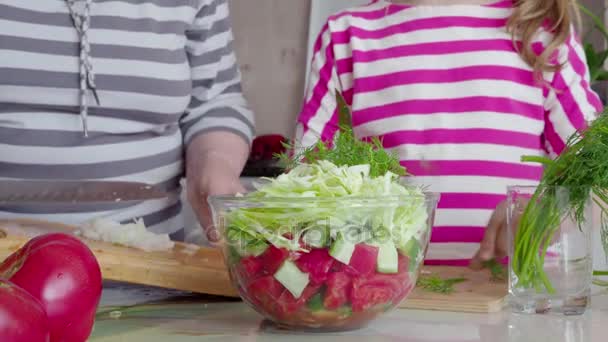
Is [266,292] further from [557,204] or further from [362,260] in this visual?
[557,204]

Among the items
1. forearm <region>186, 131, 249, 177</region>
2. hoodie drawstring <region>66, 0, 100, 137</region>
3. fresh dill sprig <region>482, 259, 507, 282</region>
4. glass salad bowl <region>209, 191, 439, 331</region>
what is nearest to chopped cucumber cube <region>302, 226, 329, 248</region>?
glass salad bowl <region>209, 191, 439, 331</region>

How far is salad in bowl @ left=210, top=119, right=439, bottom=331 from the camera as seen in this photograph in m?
0.71

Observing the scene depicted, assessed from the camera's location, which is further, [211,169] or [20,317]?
[211,169]

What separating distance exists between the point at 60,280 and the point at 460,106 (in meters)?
0.95

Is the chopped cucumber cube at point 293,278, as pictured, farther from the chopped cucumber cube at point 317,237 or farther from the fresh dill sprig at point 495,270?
the fresh dill sprig at point 495,270

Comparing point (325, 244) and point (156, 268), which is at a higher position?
point (325, 244)

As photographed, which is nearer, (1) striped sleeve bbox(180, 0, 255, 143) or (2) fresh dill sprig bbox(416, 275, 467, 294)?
(2) fresh dill sprig bbox(416, 275, 467, 294)

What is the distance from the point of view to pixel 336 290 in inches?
28.1

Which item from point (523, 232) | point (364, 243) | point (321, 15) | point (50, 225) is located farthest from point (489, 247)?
point (321, 15)

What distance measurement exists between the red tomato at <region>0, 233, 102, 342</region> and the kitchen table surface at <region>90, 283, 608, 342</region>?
0.27 feet

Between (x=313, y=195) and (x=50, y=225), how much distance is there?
0.55 m

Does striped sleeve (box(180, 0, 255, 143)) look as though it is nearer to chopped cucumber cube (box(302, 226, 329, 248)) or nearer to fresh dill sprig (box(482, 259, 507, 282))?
fresh dill sprig (box(482, 259, 507, 282))

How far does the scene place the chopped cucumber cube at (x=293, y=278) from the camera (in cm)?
71

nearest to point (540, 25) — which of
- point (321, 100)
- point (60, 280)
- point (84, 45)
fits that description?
point (321, 100)
